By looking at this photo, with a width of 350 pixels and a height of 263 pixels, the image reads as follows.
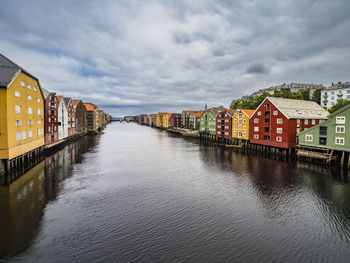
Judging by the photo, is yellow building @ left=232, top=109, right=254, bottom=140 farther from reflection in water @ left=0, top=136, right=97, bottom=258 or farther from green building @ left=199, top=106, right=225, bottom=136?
reflection in water @ left=0, top=136, right=97, bottom=258

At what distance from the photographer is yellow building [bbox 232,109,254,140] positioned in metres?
59.2

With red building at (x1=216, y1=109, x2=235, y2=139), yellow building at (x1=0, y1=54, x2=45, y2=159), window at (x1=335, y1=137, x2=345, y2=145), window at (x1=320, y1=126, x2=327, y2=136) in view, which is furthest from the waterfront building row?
red building at (x1=216, y1=109, x2=235, y2=139)

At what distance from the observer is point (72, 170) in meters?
32.5

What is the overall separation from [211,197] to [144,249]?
1074 centimetres

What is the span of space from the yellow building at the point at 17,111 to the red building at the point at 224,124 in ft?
180

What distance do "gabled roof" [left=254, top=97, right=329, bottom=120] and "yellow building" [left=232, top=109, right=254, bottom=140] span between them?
10479 millimetres

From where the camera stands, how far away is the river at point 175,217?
12.4 meters

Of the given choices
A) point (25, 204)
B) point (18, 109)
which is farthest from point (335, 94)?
point (25, 204)

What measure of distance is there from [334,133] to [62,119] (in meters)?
72.1

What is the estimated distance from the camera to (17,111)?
30.5m

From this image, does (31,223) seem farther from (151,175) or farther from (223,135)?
(223,135)

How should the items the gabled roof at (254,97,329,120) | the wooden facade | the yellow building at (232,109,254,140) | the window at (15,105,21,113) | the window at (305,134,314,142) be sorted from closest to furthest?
the window at (15,105,21,113) < the window at (305,134,314,142) < the gabled roof at (254,97,329,120) < the yellow building at (232,109,254,140) < the wooden facade

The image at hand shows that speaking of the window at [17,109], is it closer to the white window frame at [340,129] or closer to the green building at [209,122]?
the white window frame at [340,129]

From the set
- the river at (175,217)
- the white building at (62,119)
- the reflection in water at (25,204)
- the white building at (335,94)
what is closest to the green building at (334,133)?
the river at (175,217)
